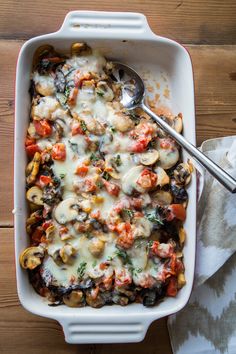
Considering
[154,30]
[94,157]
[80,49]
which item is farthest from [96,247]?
[154,30]

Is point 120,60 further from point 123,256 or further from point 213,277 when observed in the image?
point 213,277

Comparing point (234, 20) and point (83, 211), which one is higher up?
point (234, 20)

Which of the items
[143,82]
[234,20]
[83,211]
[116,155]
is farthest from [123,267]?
[234,20]

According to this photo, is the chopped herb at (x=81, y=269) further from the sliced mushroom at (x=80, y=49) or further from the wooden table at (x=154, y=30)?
the sliced mushroom at (x=80, y=49)

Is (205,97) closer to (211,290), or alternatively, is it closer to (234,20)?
(234,20)

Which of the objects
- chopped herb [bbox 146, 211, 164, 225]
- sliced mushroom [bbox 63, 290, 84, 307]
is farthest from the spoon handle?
sliced mushroom [bbox 63, 290, 84, 307]

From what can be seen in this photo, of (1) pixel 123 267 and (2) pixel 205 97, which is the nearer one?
(1) pixel 123 267
